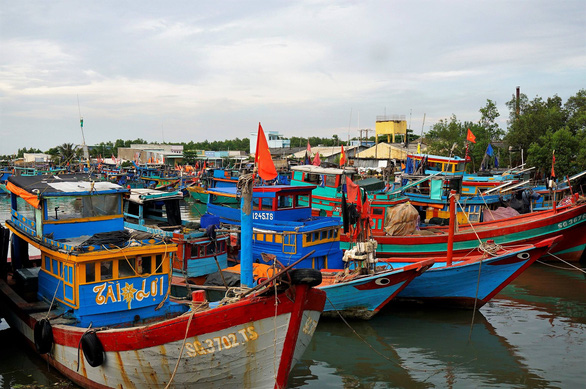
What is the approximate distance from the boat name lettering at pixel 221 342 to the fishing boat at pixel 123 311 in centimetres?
2

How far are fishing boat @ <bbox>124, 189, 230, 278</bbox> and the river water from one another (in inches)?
148

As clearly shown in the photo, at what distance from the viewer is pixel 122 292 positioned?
33.7ft

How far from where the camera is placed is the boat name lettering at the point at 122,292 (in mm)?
10133

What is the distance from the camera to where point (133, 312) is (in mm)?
10516

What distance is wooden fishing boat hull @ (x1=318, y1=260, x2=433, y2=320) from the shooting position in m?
13.6

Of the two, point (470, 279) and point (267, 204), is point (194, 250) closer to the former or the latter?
point (267, 204)

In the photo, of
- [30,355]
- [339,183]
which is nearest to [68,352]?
[30,355]

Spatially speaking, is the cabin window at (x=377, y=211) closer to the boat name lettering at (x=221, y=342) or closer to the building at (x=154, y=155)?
the boat name lettering at (x=221, y=342)

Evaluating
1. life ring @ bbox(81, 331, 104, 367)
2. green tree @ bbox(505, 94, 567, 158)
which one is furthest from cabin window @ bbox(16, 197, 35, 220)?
green tree @ bbox(505, 94, 567, 158)

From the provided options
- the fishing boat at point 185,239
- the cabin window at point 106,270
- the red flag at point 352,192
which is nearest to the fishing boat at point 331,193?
the red flag at point 352,192

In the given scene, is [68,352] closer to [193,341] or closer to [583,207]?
[193,341]

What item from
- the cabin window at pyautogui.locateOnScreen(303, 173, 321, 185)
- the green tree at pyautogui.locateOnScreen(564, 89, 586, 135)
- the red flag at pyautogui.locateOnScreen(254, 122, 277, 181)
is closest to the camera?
the red flag at pyautogui.locateOnScreen(254, 122, 277, 181)

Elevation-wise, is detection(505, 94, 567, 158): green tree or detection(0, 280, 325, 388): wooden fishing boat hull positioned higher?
detection(505, 94, 567, 158): green tree

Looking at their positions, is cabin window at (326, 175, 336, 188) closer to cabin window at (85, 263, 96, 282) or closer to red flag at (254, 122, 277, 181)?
red flag at (254, 122, 277, 181)
